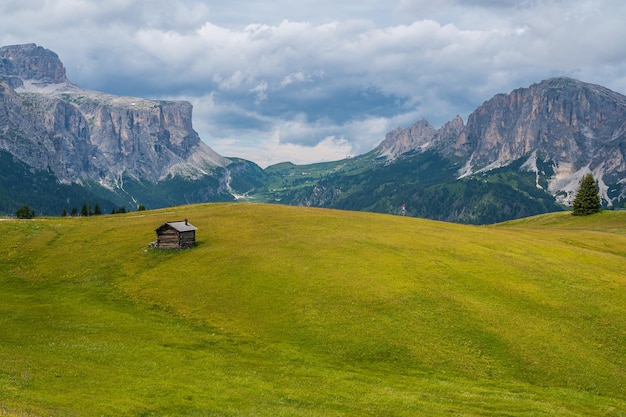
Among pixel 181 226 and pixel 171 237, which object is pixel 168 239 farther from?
pixel 181 226

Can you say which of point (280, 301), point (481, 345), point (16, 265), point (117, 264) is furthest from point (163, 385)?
point (16, 265)

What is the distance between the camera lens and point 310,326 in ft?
166

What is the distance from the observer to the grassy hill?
34.1 metres

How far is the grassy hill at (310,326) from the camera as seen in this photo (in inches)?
1341

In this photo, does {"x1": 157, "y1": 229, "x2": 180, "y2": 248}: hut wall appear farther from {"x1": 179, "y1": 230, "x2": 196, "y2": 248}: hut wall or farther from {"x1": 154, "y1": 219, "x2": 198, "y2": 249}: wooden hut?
{"x1": 179, "y1": 230, "x2": 196, "y2": 248}: hut wall

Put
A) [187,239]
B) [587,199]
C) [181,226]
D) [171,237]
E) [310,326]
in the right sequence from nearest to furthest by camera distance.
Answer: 1. [310,326]
2. [171,237]
3. [187,239]
4. [181,226]
5. [587,199]

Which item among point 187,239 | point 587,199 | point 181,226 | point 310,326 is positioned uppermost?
point 587,199

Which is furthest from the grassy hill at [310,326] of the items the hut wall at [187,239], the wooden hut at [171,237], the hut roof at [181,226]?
the hut roof at [181,226]

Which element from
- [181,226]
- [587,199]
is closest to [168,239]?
[181,226]

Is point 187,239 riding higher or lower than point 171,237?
lower

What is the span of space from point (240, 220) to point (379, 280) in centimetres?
5001

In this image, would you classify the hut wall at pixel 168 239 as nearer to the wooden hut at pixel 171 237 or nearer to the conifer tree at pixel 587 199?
the wooden hut at pixel 171 237

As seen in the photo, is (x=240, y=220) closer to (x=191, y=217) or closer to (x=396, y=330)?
(x=191, y=217)

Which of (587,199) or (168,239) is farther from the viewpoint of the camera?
(587,199)
